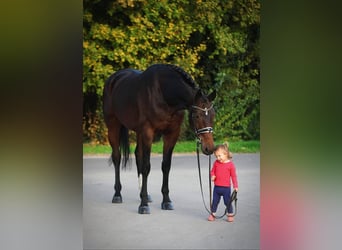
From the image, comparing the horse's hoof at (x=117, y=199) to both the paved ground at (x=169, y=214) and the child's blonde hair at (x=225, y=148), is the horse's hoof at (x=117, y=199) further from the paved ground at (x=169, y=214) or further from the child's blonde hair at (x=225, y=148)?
the child's blonde hair at (x=225, y=148)

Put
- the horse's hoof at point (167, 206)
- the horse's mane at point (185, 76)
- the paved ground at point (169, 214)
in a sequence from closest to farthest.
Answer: the paved ground at point (169, 214) → the horse's mane at point (185, 76) → the horse's hoof at point (167, 206)

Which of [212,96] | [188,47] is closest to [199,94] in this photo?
[212,96]

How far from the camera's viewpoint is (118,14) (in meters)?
3.70

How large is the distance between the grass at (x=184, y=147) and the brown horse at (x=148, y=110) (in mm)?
43

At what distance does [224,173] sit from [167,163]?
1.33ft

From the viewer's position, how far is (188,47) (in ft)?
12.5

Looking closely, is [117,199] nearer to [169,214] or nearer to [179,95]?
[169,214]

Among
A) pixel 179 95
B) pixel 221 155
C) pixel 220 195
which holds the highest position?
pixel 179 95

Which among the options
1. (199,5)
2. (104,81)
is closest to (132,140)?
(104,81)

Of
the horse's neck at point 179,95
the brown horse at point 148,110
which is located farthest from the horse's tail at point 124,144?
the horse's neck at point 179,95

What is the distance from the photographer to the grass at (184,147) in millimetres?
3652
